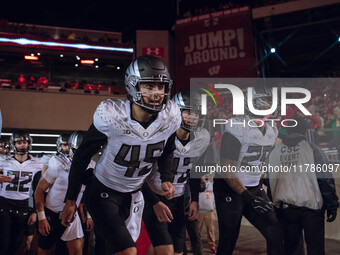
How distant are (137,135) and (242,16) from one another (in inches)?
732

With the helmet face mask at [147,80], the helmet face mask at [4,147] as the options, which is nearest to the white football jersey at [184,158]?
the helmet face mask at [147,80]

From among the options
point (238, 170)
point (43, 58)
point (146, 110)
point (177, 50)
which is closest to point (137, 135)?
point (146, 110)

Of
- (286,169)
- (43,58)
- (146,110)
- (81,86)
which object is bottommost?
(286,169)

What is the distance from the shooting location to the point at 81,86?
22.2 meters

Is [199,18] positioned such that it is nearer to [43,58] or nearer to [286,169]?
[43,58]

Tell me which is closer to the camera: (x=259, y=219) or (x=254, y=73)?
(x=259, y=219)

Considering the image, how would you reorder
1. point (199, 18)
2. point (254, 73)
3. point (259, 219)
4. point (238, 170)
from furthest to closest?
point (199, 18)
point (254, 73)
point (238, 170)
point (259, 219)

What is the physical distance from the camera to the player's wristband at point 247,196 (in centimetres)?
420

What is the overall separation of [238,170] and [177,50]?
1836 centimetres

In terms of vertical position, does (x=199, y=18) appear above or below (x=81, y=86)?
above

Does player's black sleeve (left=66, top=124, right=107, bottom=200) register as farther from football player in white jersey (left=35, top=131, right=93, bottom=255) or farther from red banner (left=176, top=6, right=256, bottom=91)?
red banner (left=176, top=6, right=256, bottom=91)

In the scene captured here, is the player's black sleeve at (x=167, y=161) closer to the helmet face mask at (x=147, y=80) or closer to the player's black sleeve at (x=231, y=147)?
the helmet face mask at (x=147, y=80)

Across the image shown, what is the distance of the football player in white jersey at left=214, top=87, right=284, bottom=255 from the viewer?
4152 mm

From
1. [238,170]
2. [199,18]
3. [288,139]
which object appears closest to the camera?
[238,170]
